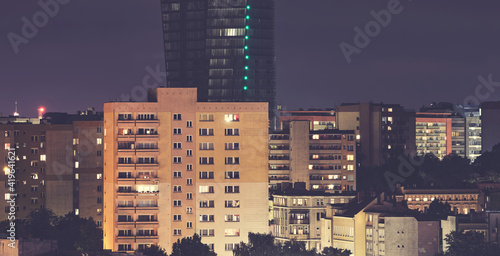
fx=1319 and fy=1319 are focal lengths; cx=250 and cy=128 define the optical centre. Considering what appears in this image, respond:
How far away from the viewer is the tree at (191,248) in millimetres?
189875

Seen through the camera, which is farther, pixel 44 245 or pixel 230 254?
pixel 230 254

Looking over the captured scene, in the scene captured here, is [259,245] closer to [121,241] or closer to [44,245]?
[121,241]

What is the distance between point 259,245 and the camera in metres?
198

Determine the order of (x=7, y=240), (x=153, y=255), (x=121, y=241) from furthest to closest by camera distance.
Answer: (x=121, y=241), (x=153, y=255), (x=7, y=240)

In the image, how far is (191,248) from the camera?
19112 centimetres

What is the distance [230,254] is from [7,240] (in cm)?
4023

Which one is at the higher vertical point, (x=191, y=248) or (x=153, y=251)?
(x=191, y=248)

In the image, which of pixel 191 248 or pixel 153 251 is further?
pixel 191 248

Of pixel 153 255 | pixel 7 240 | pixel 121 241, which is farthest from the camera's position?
pixel 121 241

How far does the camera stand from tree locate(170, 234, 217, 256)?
189875 mm

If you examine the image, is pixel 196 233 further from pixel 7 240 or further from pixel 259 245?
pixel 7 240

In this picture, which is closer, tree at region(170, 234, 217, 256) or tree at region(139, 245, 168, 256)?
tree at region(139, 245, 168, 256)

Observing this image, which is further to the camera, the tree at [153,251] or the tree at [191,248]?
the tree at [191,248]

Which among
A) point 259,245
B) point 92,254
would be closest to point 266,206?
point 259,245
